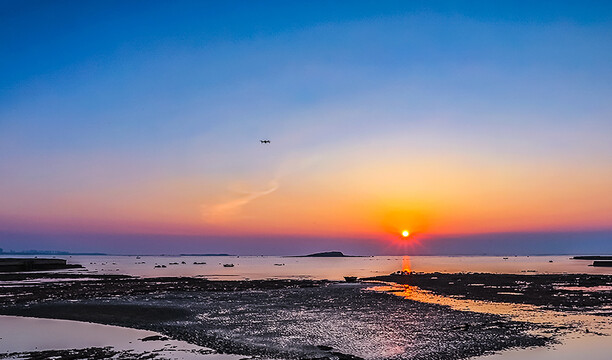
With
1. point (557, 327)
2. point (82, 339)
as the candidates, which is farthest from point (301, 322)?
point (557, 327)

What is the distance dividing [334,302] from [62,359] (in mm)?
27460

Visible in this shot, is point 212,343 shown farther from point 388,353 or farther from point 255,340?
point 388,353

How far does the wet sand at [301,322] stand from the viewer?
23609 millimetres

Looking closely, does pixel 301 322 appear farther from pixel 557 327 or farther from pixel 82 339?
pixel 557 327

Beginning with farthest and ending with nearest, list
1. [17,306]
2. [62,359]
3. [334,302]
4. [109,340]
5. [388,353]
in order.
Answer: [334,302] < [17,306] < [109,340] < [388,353] < [62,359]

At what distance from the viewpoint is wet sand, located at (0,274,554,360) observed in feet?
77.5

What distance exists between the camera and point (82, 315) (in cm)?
3662

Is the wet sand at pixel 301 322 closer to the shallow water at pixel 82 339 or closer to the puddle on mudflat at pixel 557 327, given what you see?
the puddle on mudflat at pixel 557 327

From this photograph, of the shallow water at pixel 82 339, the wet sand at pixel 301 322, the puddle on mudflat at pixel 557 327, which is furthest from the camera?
the wet sand at pixel 301 322

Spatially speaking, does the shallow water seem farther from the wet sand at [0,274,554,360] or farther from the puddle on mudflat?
the puddle on mudflat

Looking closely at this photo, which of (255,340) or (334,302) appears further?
(334,302)

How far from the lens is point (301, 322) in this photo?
31.9m

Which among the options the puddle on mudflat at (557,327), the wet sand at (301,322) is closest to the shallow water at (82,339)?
the wet sand at (301,322)

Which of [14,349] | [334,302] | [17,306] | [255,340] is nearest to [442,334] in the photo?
[255,340]
